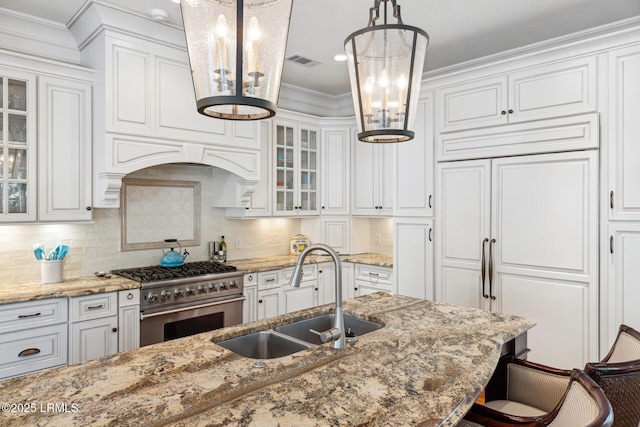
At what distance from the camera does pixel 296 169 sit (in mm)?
4574

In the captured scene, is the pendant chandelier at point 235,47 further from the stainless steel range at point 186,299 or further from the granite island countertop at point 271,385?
the stainless steel range at point 186,299

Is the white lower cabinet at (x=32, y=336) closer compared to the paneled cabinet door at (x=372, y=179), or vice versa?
the white lower cabinet at (x=32, y=336)

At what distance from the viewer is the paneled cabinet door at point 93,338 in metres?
2.78

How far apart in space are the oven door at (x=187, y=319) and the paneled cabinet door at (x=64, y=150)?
3.09ft

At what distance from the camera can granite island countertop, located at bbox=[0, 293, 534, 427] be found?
3.71 ft

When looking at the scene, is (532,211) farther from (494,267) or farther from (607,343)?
(607,343)

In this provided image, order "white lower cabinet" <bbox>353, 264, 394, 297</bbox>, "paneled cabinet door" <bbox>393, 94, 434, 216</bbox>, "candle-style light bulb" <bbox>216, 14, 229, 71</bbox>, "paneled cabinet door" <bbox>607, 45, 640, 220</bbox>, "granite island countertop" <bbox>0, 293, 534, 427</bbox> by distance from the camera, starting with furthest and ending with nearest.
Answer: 1. "white lower cabinet" <bbox>353, 264, 394, 297</bbox>
2. "paneled cabinet door" <bbox>393, 94, 434, 216</bbox>
3. "paneled cabinet door" <bbox>607, 45, 640, 220</bbox>
4. "granite island countertop" <bbox>0, 293, 534, 427</bbox>
5. "candle-style light bulb" <bbox>216, 14, 229, 71</bbox>

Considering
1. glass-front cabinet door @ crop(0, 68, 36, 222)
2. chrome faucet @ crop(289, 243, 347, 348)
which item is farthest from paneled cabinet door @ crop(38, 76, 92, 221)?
chrome faucet @ crop(289, 243, 347, 348)

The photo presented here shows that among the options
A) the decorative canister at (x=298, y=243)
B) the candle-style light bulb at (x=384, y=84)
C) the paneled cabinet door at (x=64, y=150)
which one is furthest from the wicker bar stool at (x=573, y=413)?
the decorative canister at (x=298, y=243)

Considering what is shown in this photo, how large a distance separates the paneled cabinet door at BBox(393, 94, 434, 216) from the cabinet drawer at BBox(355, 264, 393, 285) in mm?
684

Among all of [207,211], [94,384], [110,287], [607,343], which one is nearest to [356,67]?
[94,384]

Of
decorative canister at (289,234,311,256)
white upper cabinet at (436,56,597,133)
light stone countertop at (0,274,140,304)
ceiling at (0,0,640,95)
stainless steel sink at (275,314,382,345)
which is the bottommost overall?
stainless steel sink at (275,314,382,345)

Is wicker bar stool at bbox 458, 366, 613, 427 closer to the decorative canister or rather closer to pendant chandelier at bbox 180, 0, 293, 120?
pendant chandelier at bbox 180, 0, 293, 120

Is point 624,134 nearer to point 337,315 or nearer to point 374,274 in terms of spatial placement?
point 337,315
